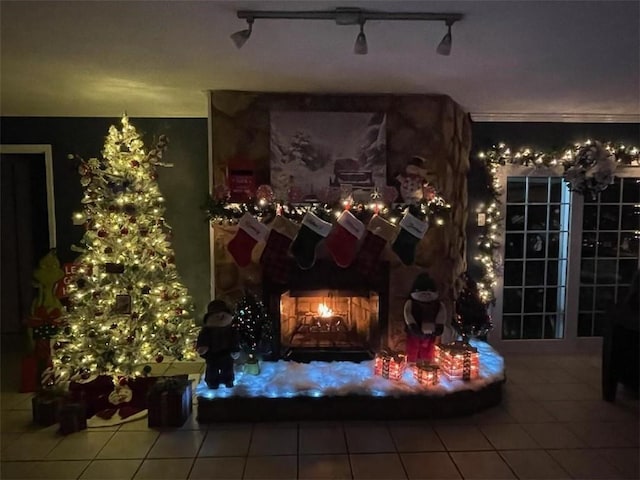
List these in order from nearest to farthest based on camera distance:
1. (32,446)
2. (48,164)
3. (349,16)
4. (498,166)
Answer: (349,16), (32,446), (498,166), (48,164)

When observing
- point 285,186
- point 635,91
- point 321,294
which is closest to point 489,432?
point 321,294

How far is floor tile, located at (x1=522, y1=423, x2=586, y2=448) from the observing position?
2.84 m

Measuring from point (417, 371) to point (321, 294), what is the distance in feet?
3.20

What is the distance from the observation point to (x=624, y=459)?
2686mm

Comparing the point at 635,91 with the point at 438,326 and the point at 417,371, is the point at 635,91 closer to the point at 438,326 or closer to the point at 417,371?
the point at 438,326

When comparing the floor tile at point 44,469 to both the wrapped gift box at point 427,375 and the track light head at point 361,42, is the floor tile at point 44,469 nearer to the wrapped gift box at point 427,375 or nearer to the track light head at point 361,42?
the wrapped gift box at point 427,375

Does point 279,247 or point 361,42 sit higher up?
point 361,42

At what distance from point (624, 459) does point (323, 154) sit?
9.38ft

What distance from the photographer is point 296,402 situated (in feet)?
10.2

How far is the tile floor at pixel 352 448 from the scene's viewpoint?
100 inches

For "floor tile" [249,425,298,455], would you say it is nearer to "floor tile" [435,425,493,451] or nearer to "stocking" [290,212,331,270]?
"floor tile" [435,425,493,451]

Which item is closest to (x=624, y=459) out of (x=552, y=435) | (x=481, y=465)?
(x=552, y=435)

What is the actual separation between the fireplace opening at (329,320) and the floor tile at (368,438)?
801 millimetres

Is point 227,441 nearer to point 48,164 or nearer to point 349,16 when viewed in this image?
point 349,16
